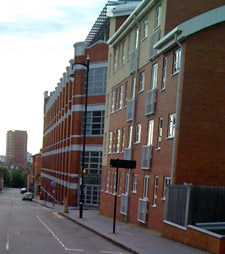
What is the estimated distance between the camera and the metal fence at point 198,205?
17891 millimetres

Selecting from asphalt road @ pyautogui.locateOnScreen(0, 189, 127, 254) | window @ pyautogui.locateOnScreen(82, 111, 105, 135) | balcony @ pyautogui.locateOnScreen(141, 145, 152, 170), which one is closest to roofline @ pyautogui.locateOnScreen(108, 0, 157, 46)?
balcony @ pyautogui.locateOnScreen(141, 145, 152, 170)

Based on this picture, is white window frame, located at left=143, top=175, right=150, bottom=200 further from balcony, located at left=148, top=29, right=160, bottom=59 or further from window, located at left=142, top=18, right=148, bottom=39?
window, located at left=142, top=18, right=148, bottom=39

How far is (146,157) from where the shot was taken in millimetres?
25594

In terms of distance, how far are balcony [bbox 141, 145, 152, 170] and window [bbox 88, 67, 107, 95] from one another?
26421mm

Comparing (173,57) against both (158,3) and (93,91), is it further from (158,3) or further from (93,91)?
(93,91)

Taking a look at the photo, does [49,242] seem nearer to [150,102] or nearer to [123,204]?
[150,102]

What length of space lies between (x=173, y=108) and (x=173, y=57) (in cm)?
248

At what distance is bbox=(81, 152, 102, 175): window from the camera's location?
52.8 metres

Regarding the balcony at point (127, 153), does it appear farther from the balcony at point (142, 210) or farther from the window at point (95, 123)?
the window at point (95, 123)

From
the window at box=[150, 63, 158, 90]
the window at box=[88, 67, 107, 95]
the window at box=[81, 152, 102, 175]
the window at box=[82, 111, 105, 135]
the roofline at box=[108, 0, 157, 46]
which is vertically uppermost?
the roofline at box=[108, 0, 157, 46]

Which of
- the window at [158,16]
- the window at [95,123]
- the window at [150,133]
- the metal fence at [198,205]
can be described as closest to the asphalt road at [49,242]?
the metal fence at [198,205]

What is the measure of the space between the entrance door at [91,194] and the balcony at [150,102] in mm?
28691

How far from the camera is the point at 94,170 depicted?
5344 cm

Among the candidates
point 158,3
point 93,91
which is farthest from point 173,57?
point 93,91
